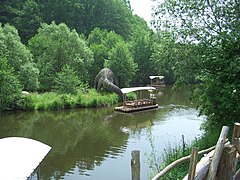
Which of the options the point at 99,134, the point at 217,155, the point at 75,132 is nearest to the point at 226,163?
the point at 217,155

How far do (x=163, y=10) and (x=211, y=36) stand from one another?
7.37ft

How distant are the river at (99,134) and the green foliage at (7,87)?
0.97 metres

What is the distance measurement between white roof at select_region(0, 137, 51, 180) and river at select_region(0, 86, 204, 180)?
4375 mm

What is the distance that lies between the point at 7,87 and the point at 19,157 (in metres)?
16.6

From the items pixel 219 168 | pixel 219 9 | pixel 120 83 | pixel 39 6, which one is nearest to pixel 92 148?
pixel 219 9

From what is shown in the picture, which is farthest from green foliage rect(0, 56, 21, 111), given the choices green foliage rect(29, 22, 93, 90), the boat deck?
green foliage rect(29, 22, 93, 90)

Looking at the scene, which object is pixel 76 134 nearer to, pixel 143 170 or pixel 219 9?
pixel 143 170

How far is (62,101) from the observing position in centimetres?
2438

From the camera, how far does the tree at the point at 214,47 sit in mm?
9164

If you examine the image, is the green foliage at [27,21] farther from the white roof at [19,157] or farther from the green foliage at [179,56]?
the white roof at [19,157]

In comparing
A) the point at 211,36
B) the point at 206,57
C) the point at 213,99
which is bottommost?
the point at 213,99

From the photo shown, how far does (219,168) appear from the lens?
4.91m

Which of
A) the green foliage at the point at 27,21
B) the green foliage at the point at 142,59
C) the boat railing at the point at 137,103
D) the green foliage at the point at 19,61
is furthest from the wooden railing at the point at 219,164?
the green foliage at the point at 27,21

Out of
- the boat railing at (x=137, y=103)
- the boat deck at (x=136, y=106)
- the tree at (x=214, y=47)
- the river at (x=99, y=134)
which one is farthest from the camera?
the boat railing at (x=137, y=103)
